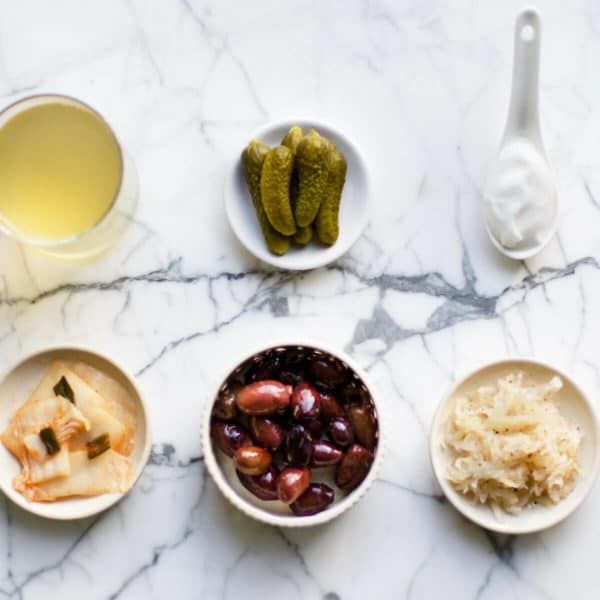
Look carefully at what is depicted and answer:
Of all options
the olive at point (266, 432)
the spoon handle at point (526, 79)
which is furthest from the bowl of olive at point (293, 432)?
the spoon handle at point (526, 79)

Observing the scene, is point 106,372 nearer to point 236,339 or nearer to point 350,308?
point 236,339

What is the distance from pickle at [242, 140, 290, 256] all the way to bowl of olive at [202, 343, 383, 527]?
16cm

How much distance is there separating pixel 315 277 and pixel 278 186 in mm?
167

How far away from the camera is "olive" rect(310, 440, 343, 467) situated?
56.0 inches

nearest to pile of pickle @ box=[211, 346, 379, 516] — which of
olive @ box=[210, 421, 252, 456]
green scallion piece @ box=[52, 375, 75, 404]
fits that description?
olive @ box=[210, 421, 252, 456]

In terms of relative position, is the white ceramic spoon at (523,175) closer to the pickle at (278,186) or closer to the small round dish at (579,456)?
the small round dish at (579,456)

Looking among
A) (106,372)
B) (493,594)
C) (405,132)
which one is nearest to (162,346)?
(106,372)

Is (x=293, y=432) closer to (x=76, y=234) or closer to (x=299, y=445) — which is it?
(x=299, y=445)

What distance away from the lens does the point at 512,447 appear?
141 cm

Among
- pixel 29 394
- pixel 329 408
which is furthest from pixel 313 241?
pixel 29 394

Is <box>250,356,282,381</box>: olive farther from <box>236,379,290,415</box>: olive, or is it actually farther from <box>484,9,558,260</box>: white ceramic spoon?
<box>484,9,558,260</box>: white ceramic spoon

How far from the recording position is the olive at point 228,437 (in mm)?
1428

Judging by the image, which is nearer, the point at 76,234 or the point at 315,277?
the point at 76,234

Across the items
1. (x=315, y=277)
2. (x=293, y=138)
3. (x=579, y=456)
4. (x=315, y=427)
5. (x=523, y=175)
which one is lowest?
(x=579, y=456)
